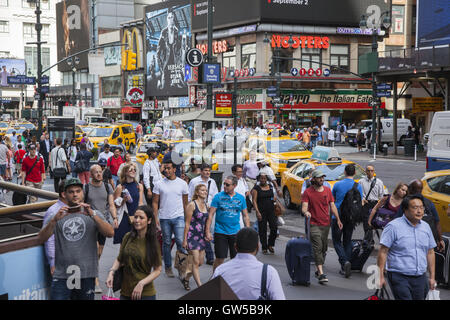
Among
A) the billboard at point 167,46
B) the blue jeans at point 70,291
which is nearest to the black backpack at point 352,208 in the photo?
the blue jeans at point 70,291

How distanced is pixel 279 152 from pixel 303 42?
36.8m

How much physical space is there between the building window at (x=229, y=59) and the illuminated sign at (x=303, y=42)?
5.26m

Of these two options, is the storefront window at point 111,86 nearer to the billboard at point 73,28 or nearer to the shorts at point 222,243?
the billboard at point 73,28

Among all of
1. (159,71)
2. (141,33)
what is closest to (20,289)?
(159,71)

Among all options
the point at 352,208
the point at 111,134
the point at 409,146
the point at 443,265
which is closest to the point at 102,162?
the point at 352,208

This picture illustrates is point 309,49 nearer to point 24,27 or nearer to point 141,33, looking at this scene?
point 141,33

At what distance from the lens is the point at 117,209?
30.2ft

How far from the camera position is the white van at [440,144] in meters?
16.0

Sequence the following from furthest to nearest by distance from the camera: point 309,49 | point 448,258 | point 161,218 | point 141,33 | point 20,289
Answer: point 141,33 < point 309,49 < point 161,218 < point 448,258 < point 20,289

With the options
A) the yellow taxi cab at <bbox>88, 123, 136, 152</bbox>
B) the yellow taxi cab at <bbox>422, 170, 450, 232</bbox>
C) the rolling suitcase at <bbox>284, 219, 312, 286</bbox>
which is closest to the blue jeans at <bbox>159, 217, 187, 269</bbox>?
the rolling suitcase at <bbox>284, 219, 312, 286</bbox>

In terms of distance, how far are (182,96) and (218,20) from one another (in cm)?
1221

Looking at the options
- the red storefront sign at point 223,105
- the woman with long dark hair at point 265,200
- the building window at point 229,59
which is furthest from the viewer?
the building window at point 229,59

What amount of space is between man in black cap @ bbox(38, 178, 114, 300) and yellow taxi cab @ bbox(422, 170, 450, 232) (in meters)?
7.38

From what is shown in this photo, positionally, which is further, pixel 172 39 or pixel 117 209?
pixel 172 39
